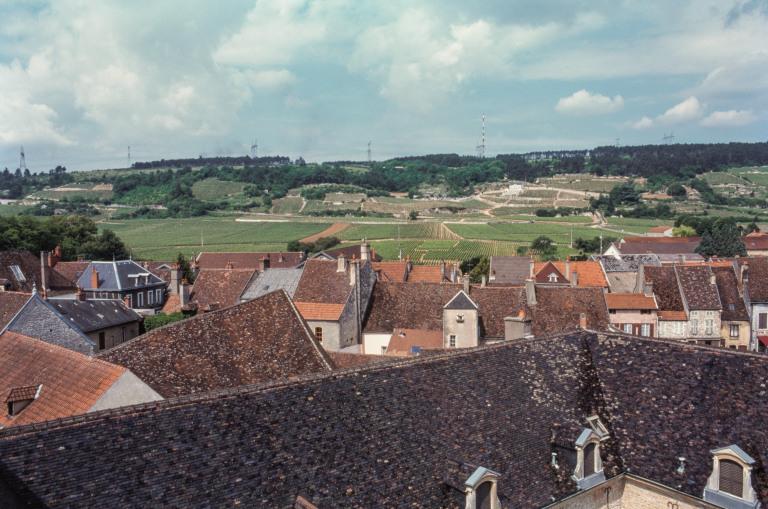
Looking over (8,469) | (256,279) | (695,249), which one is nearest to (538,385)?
(8,469)

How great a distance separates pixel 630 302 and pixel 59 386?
148 feet

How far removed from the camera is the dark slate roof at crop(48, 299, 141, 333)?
45.4 metres

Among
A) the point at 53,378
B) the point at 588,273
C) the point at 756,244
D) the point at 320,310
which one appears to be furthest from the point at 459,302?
the point at 756,244

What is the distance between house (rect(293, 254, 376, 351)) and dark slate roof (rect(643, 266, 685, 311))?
2674 cm

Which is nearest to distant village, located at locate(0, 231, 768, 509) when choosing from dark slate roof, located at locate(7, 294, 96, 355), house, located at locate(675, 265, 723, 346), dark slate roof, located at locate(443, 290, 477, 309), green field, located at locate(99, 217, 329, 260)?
dark slate roof, located at locate(7, 294, 96, 355)

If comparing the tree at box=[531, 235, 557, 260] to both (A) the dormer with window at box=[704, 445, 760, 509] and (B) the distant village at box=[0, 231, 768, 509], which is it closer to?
(B) the distant village at box=[0, 231, 768, 509]

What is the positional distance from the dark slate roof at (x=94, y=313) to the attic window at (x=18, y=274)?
17406 millimetres

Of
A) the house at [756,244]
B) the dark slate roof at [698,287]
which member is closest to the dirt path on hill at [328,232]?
the house at [756,244]

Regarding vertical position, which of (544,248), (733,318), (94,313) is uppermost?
(94,313)

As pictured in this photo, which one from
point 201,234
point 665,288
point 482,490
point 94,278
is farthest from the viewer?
point 201,234

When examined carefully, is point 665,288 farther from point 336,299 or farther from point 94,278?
point 94,278

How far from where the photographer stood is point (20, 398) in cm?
2264

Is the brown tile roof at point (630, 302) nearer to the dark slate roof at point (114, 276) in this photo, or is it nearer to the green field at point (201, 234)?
the dark slate roof at point (114, 276)

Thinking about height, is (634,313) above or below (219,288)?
below
